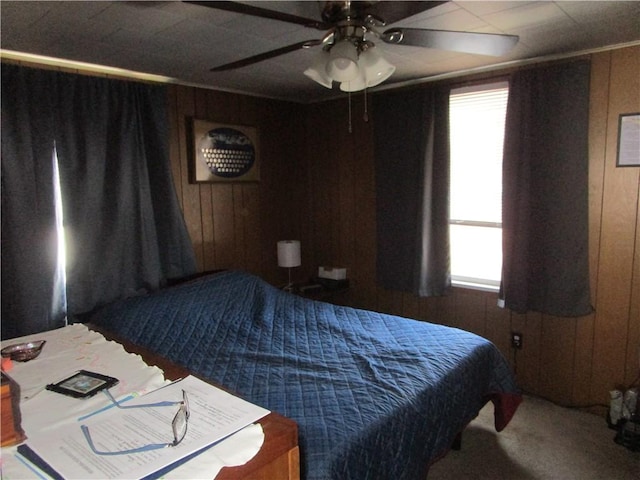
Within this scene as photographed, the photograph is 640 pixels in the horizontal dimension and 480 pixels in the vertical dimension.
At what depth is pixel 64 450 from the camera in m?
1.00

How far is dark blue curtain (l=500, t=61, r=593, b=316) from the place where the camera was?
2609mm

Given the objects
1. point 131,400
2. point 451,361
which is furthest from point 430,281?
point 131,400

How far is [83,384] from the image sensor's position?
1.33 m

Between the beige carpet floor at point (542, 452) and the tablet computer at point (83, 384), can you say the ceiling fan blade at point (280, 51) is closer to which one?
the tablet computer at point (83, 384)

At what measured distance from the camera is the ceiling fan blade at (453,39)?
5.03 ft

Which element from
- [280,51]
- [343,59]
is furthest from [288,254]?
[343,59]

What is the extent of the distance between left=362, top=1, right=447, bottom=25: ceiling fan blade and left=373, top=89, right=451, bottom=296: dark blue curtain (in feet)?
5.78

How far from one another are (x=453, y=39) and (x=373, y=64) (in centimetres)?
31

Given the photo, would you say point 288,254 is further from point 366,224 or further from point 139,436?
point 139,436

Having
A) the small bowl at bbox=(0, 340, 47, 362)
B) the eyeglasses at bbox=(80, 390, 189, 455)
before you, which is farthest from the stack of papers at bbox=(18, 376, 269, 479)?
the small bowl at bbox=(0, 340, 47, 362)

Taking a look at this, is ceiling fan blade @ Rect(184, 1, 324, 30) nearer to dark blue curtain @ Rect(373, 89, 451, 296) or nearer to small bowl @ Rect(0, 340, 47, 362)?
small bowl @ Rect(0, 340, 47, 362)

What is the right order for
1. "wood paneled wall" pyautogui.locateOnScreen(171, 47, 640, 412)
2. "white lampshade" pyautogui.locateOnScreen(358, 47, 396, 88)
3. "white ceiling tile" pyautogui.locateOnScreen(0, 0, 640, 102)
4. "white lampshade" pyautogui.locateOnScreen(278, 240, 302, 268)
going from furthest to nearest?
"white lampshade" pyautogui.locateOnScreen(278, 240, 302, 268) → "wood paneled wall" pyautogui.locateOnScreen(171, 47, 640, 412) → "white ceiling tile" pyautogui.locateOnScreen(0, 0, 640, 102) → "white lampshade" pyautogui.locateOnScreen(358, 47, 396, 88)

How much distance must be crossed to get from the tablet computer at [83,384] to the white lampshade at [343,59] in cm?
134

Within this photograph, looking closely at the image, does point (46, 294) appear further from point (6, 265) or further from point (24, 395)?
point (24, 395)
